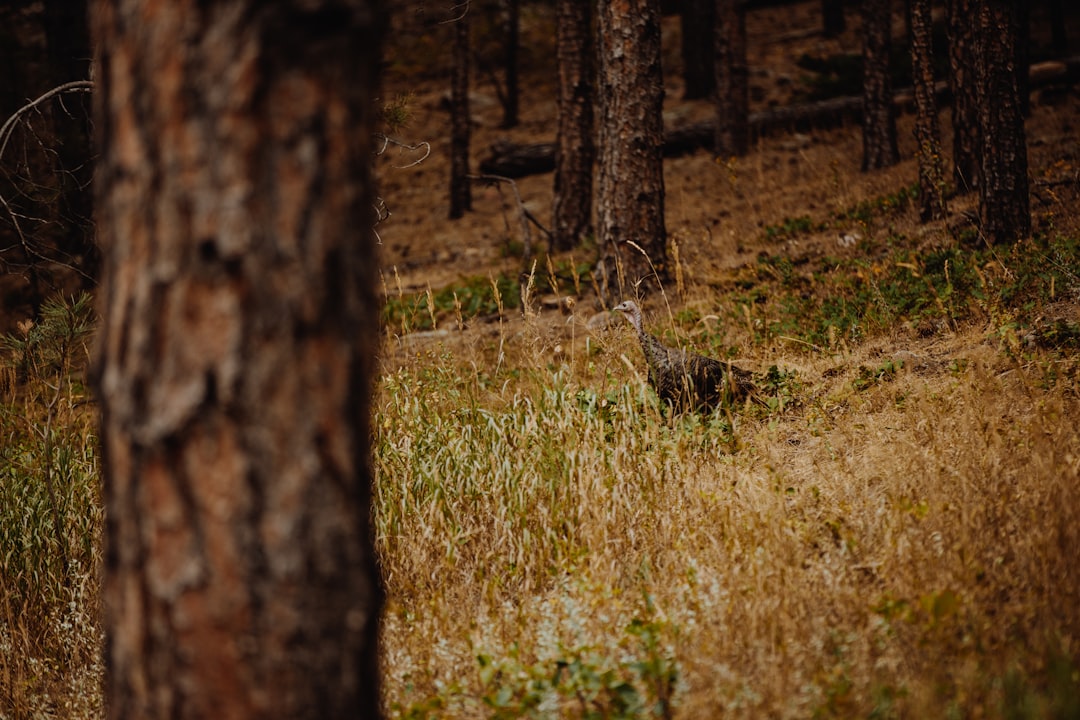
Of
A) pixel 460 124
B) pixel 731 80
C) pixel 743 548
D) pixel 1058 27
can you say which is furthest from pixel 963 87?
pixel 1058 27

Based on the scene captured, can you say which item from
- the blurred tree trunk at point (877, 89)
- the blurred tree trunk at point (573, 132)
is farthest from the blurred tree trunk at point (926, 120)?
the blurred tree trunk at point (573, 132)

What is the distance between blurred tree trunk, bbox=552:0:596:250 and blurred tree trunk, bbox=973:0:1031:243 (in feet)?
16.0

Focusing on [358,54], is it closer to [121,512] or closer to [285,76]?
[285,76]

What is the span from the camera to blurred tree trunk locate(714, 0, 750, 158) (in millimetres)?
13172

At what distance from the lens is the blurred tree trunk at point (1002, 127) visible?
6023 mm

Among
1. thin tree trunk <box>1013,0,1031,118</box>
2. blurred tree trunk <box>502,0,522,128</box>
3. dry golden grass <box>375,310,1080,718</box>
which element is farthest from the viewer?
blurred tree trunk <box>502,0,522,128</box>

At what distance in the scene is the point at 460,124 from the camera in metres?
14.5

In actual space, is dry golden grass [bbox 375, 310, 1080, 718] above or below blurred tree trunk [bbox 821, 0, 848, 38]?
below

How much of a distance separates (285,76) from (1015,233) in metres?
6.38

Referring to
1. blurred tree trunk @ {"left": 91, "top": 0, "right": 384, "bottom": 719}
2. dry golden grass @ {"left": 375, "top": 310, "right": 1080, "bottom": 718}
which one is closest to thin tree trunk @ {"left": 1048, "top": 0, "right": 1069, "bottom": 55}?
dry golden grass @ {"left": 375, "top": 310, "right": 1080, "bottom": 718}

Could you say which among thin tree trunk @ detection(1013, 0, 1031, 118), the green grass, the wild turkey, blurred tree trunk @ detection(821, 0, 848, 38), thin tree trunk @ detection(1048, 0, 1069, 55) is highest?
blurred tree trunk @ detection(821, 0, 848, 38)

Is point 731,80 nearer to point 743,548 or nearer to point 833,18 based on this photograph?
point 833,18

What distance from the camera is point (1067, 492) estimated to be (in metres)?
2.74

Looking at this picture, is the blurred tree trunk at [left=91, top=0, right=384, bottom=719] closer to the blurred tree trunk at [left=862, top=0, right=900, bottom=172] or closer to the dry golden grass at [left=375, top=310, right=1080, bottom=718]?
the dry golden grass at [left=375, top=310, right=1080, bottom=718]
